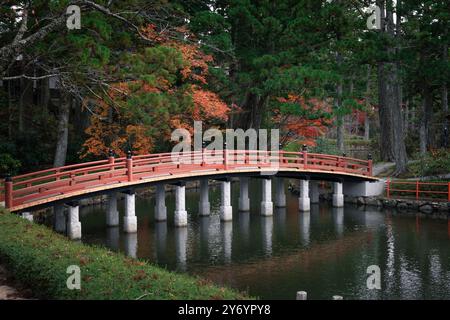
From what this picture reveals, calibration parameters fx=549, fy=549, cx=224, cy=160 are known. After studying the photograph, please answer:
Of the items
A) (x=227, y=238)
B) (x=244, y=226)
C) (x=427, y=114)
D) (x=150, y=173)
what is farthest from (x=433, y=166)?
(x=150, y=173)

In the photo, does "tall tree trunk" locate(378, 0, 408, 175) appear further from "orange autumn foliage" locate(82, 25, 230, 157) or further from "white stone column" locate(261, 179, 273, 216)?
"orange autumn foliage" locate(82, 25, 230, 157)

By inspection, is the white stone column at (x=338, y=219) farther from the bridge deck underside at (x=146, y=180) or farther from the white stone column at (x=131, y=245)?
the white stone column at (x=131, y=245)

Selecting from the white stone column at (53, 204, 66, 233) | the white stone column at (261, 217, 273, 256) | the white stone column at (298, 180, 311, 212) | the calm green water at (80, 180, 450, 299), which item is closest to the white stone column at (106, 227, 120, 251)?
the calm green water at (80, 180, 450, 299)

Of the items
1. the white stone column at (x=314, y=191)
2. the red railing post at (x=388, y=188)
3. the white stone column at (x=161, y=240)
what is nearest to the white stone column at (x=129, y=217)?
the white stone column at (x=161, y=240)

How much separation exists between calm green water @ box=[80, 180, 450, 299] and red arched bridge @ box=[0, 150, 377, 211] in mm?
2165

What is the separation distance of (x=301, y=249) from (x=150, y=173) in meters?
7.20

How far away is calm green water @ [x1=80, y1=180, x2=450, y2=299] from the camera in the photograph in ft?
50.0

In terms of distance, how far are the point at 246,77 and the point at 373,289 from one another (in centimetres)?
1882

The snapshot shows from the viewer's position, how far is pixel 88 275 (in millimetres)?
10875

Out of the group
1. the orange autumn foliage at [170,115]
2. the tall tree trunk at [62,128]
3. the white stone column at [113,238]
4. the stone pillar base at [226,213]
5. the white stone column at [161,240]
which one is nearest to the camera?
the white stone column at [161,240]

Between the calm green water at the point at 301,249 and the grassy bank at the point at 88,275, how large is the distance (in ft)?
12.1

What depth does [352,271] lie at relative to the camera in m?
16.8

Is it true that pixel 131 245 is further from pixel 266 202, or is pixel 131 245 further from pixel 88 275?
pixel 88 275

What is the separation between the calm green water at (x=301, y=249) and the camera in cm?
1523
